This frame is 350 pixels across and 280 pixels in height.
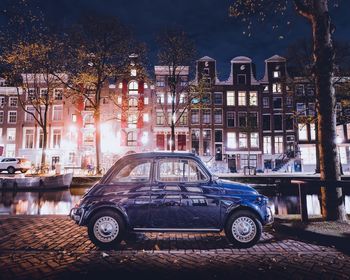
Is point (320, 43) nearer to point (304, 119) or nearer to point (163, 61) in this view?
point (304, 119)

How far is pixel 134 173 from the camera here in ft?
19.6

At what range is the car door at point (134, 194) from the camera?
5766mm

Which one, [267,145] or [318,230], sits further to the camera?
[267,145]

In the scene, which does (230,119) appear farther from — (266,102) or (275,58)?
(275,58)

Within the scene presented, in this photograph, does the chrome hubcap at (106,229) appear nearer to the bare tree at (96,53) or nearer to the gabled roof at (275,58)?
the bare tree at (96,53)

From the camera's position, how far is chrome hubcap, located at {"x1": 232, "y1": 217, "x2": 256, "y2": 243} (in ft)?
18.9

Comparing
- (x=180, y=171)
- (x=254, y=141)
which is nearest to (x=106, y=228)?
(x=180, y=171)

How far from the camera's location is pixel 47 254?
5188 mm

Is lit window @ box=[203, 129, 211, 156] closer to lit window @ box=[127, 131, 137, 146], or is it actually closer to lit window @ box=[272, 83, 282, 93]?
lit window @ box=[127, 131, 137, 146]

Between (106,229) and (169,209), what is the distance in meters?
1.46

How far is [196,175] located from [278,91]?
126 feet

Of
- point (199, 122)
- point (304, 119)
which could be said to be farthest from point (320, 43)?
point (199, 122)

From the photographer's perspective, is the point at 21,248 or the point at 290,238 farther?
the point at 290,238

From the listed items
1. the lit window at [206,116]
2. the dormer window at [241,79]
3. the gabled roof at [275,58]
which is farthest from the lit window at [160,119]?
the gabled roof at [275,58]
